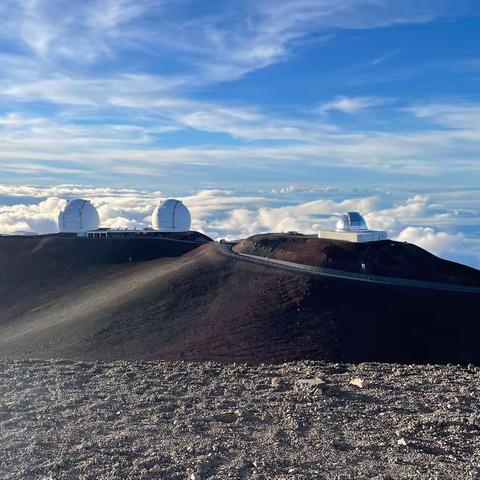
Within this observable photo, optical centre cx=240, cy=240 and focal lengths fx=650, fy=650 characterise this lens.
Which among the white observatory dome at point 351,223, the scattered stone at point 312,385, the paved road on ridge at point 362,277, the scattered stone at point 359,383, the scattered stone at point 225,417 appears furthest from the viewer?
the white observatory dome at point 351,223

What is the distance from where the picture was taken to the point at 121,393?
1445cm

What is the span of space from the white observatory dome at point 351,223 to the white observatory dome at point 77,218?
27.6 meters

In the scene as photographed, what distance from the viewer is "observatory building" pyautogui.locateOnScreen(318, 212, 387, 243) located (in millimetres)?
48031

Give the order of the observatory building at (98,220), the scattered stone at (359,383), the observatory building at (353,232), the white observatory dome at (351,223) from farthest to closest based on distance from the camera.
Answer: the observatory building at (98,220) → the white observatory dome at (351,223) → the observatory building at (353,232) → the scattered stone at (359,383)

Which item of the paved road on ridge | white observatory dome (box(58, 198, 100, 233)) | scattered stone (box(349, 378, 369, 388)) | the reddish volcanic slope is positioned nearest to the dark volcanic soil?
the paved road on ridge

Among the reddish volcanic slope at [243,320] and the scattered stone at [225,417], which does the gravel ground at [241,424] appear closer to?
the scattered stone at [225,417]

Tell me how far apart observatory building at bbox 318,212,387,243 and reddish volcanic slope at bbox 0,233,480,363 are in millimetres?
9816

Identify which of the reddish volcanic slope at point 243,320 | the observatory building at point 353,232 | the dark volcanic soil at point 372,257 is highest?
the observatory building at point 353,232

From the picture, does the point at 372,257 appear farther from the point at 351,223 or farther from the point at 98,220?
the point at 98,220

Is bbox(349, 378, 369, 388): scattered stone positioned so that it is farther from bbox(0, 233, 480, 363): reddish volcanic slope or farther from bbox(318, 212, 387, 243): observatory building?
bbox(318, 212, 387, 243): observatory building

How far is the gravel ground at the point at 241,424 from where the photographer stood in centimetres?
934

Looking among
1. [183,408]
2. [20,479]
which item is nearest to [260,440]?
[183,408]

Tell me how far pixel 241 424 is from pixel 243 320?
2220 centimetres

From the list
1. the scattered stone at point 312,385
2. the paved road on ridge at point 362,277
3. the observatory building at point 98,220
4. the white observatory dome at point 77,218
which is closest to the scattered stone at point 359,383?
the scattered stone at point 312,385
